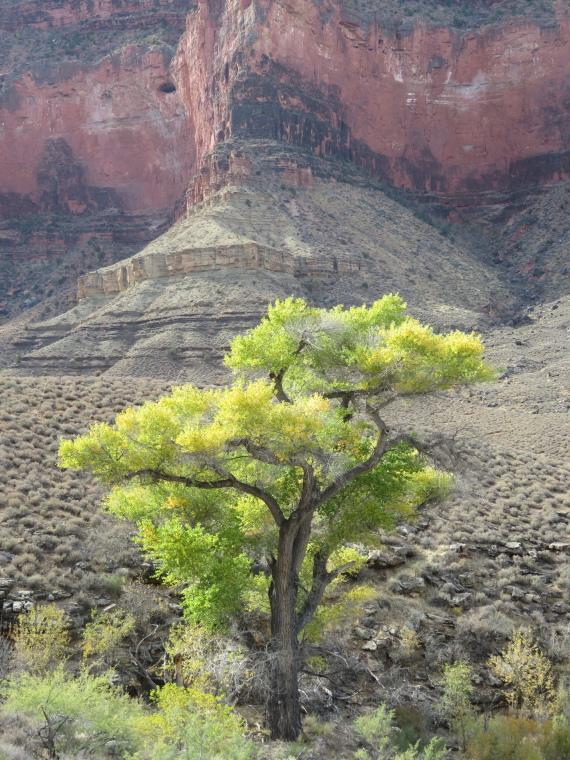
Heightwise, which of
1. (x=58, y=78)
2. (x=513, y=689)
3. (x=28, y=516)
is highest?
(x=58, y=78)

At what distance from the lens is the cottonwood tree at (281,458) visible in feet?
47.7

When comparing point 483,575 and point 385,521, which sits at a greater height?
point 385,521

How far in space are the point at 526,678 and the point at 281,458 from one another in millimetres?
10015

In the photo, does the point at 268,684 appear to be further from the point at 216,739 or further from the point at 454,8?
the point at 454,8

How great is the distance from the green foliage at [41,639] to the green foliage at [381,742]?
22.0 feet

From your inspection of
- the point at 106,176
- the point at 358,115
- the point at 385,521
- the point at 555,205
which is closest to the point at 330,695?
the point at 385,521

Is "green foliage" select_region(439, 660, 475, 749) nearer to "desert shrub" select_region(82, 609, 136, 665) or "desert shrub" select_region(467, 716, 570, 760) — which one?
"desert shrub" select_region(467, 716, 570, 760)

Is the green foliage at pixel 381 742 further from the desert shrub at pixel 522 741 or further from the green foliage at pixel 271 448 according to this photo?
the green foliage at pixel 271 448

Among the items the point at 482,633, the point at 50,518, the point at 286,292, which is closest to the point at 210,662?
the point at 50,518

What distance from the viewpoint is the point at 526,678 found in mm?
18656

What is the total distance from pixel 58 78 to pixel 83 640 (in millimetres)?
107604

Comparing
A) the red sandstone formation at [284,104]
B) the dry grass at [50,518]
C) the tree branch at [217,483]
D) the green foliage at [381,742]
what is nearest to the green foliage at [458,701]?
the green foliage at [381,742]

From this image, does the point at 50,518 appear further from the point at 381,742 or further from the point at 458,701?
the point at 458,701

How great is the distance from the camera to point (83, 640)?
17.1 metres
